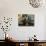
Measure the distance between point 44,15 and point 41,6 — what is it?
39cm

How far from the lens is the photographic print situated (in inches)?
222

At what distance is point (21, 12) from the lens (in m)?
5.64

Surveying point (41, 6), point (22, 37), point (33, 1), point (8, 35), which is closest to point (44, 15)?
point (41, 6)

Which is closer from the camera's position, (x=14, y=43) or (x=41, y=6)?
(x=14, y=43)

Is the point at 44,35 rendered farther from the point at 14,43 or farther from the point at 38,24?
the point at 14,43

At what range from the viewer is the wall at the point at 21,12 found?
18.3 ft

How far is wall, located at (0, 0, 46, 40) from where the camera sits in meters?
5.58

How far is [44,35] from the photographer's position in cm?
570

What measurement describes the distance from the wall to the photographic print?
4.8 inches

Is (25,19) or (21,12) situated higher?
(21,12)

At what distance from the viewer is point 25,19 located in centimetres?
568

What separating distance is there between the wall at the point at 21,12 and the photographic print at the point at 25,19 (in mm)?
123

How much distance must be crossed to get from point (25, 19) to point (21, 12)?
329 mm

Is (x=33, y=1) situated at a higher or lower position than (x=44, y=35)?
higher
